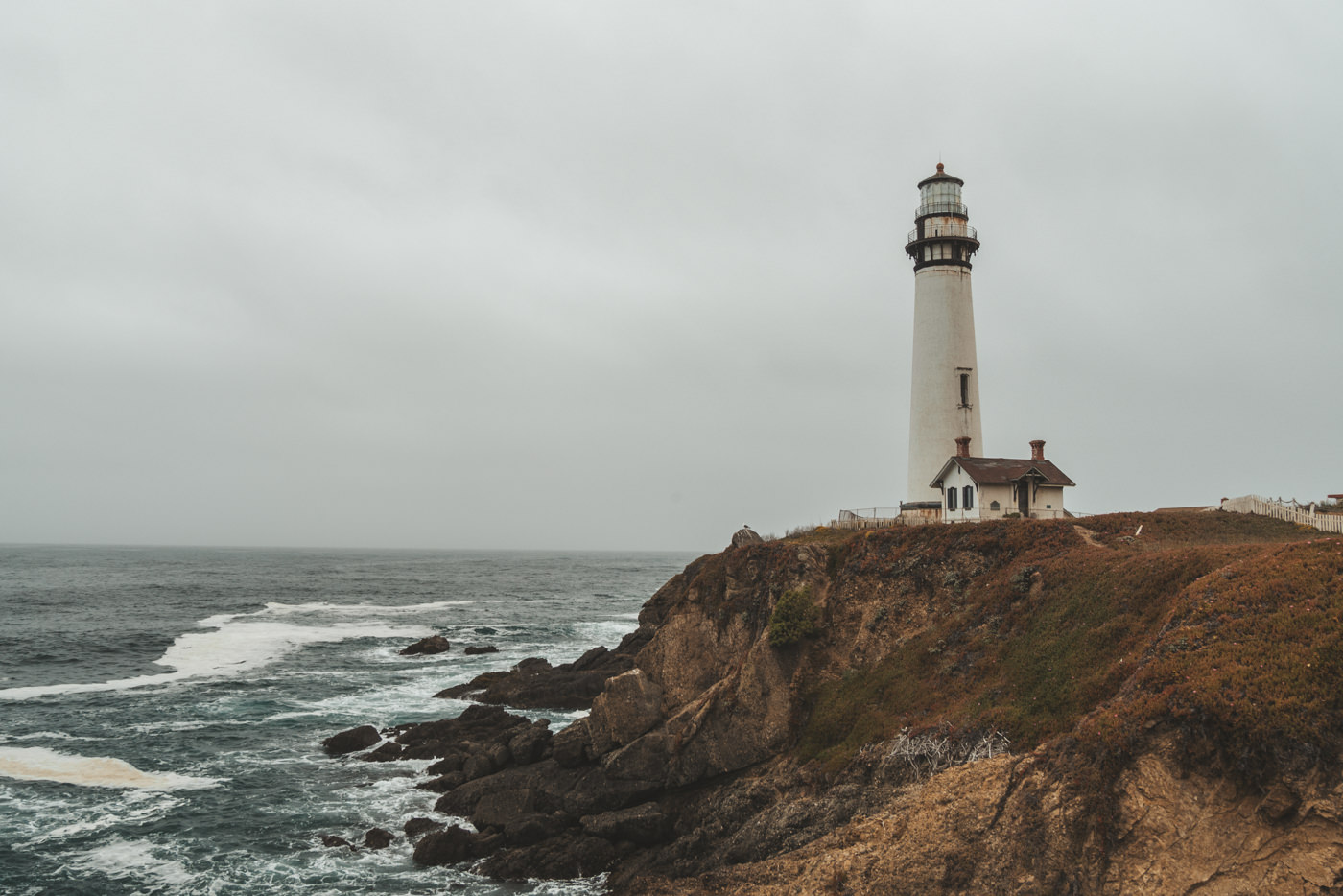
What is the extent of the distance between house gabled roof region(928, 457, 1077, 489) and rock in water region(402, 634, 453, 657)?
1437 inches

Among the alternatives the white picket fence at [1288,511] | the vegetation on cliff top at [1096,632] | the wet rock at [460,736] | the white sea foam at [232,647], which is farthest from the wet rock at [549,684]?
the white picket fence at [1288,511]

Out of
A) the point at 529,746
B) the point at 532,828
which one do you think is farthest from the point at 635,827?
the point at 529,746

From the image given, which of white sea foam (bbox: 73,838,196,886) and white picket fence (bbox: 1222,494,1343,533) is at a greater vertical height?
white picket fence (bbox: 1222,494,1343,533)

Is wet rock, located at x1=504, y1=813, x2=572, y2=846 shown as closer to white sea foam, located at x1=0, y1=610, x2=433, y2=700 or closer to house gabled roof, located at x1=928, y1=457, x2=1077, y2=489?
house gabled roof, located at x1=928, y1=457, x2=1077, y2=489

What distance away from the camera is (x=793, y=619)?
83.0 feet

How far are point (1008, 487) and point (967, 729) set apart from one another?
18.3 m

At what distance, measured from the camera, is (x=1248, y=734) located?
12180 mm

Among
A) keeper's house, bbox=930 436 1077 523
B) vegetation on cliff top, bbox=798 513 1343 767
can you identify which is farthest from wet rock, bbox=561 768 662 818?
keeper's house, bbox=930 436 1077 523

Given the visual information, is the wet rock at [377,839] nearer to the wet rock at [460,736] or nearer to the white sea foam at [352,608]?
the wet rock at [460,736]

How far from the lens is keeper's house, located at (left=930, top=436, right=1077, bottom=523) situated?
110 feet

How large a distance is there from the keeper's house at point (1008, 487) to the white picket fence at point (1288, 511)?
6.26m

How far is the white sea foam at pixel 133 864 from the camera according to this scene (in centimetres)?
2048

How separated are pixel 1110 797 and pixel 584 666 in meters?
34.5

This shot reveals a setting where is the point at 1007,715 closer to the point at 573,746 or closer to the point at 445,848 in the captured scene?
the point at 573,746
